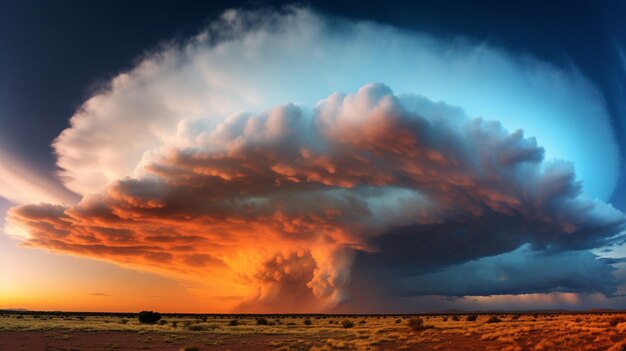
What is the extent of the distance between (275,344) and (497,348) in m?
19.1

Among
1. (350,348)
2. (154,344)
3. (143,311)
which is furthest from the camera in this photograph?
(143,311)

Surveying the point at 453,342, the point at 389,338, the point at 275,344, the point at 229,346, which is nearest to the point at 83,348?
the point at 229,346

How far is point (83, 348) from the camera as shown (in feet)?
131

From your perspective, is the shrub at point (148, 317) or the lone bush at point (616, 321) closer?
the lone bush at point (616, 321)

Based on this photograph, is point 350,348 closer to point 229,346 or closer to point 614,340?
point 229,346

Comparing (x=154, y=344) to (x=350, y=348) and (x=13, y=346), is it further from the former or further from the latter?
(x=350, y=348)

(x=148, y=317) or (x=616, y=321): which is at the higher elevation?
(x=616, y=321)

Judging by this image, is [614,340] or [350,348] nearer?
[614,340]

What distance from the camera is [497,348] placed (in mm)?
32969

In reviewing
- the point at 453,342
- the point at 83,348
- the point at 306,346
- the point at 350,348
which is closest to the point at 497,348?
the point at 453,342

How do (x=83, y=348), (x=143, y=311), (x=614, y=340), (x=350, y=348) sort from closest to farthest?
(x=614, y=340)
(x=350, y=348)
(x=83, y=348)
(x=143, y=311)

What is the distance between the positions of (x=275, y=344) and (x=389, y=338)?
11287 millimetres

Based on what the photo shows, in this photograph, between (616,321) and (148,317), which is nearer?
(616,321)

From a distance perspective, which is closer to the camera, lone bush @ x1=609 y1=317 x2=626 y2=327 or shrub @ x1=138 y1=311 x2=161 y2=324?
lone bush @ x1=609 y1=317 x2=626 y2=327
